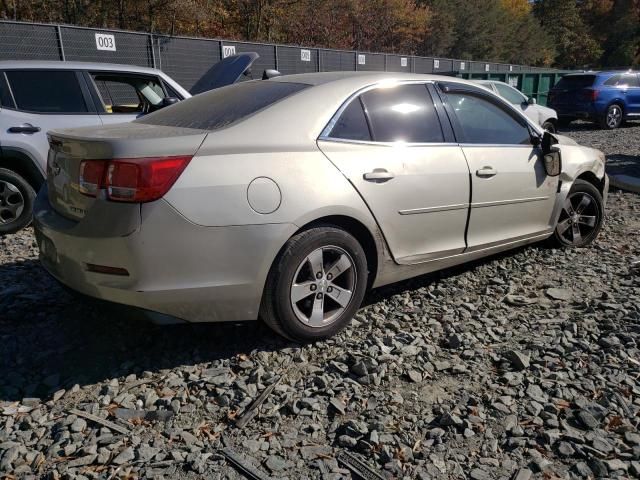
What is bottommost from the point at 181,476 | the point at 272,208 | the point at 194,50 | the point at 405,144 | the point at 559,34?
the point at 181,476

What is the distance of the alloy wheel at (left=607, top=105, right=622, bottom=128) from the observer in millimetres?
16062

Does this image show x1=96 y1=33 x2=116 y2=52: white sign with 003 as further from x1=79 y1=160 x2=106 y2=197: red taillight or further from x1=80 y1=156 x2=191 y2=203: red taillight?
x1=80 y1=156 x2=191 y2=203: red taillight

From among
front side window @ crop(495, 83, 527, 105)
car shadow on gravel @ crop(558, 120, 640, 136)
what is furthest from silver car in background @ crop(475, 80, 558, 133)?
car shadow on gravel @ crop(558, 120, 640, 136)

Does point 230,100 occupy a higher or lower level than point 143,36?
lower

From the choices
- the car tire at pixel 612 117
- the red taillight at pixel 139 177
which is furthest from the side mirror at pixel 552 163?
the car tire at pixel 612 117

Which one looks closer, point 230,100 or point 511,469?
point 511,469

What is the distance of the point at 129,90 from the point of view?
6922 mm

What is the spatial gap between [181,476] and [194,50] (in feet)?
42.3

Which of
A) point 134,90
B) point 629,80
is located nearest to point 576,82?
point 629,80

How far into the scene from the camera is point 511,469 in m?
2.24

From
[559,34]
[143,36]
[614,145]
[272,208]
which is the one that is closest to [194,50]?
[143,36]

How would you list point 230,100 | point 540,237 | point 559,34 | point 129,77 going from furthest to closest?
1. point 559,34
2. point 129,77
3. point 540,237
4. point 230,100

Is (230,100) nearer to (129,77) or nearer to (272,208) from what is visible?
(272,208)

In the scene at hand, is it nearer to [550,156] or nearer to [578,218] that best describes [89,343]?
[550,156]
